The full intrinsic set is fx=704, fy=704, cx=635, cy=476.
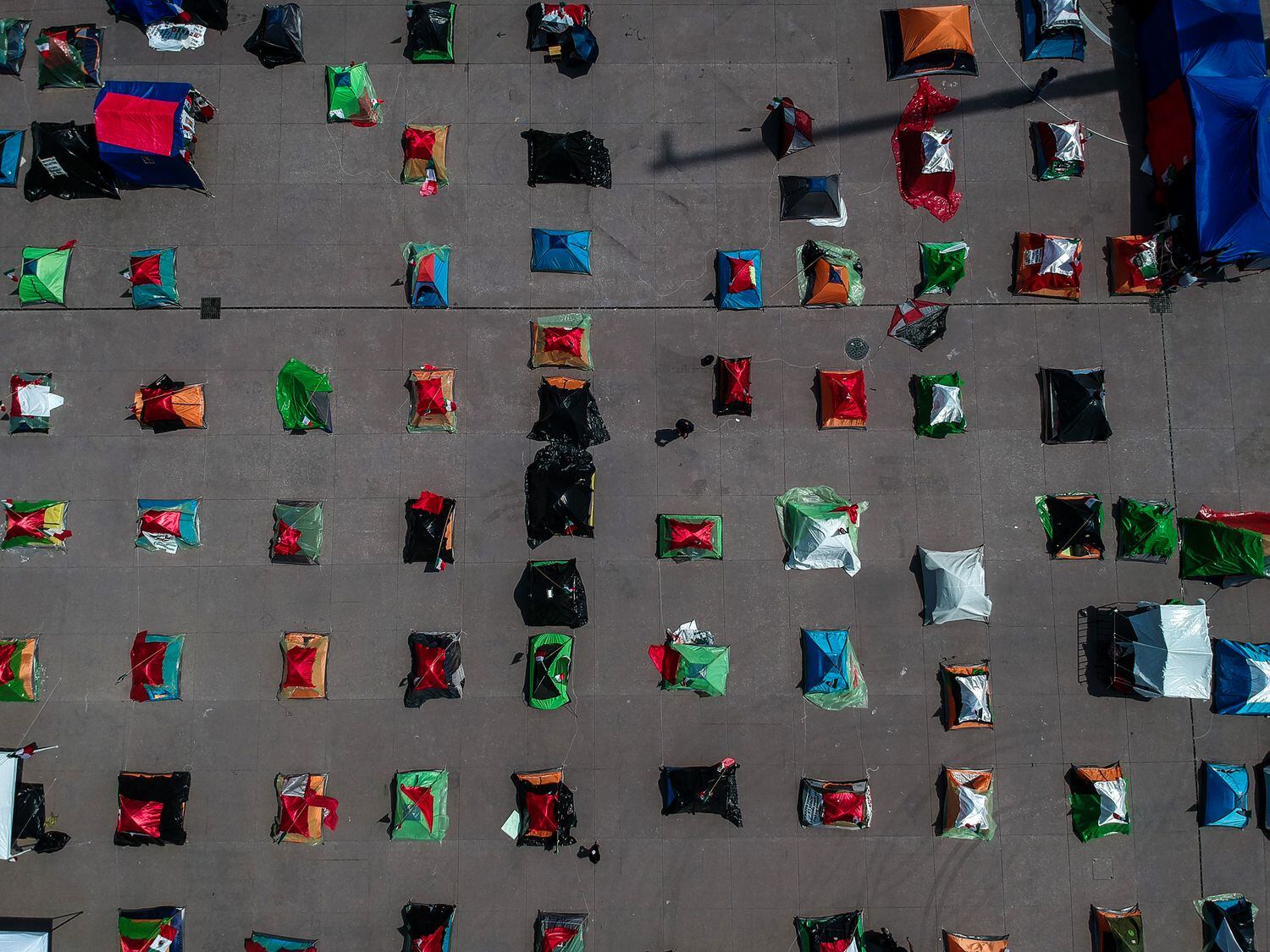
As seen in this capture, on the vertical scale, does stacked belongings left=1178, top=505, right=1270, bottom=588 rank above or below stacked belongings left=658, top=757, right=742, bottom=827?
above

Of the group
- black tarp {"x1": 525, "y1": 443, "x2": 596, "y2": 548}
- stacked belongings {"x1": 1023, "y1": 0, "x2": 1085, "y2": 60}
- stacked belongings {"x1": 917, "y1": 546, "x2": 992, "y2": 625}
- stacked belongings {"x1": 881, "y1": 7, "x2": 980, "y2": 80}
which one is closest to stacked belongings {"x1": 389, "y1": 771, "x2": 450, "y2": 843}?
black tarp {"x1": 525, "y1": 443, "x2": 596, "y2": 548}

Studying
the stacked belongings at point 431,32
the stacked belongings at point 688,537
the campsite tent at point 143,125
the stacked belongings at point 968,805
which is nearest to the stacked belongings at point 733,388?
the stacked belongings at point 688,537

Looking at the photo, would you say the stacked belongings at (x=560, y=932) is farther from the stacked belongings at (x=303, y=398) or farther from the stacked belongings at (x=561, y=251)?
the stacked belongings at (x=561, y=251)

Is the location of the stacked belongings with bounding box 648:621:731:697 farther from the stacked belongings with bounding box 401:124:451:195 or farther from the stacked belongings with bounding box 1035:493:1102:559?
the stacked belongings with bounding box 401:124:451:195

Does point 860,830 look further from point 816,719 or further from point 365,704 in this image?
point 365,704

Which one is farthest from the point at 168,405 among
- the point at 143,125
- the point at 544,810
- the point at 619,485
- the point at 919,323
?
the point at 919,323

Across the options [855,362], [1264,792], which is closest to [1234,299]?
[855,362]
